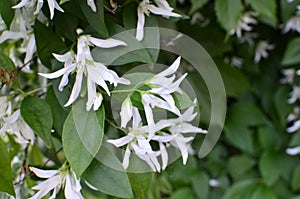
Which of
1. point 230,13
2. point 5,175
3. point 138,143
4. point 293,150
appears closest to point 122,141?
point 138,143

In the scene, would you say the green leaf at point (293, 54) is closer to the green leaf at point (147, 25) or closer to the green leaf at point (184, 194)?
the green leaf at point (184, 194)

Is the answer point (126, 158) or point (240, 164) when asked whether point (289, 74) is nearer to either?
point (240, 164)

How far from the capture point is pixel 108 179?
52 centimetres

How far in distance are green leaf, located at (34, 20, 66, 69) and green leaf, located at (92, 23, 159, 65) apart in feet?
0.20

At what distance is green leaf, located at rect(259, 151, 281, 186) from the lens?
125cm

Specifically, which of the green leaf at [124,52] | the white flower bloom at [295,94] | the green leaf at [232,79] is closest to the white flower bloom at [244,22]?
the green leaf at [232,79]

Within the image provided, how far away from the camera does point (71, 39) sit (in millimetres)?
549

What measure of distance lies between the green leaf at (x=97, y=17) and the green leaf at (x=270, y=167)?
0.85 meters

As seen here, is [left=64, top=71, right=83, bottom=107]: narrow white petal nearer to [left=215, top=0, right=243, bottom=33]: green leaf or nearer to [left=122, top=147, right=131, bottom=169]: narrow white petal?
[left=122, top=147, right=131, bottom=169]: narrow white petal

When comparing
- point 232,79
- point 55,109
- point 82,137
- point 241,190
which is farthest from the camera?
point 241,190

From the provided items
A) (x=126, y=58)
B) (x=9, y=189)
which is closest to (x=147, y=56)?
(x=126, y=58)

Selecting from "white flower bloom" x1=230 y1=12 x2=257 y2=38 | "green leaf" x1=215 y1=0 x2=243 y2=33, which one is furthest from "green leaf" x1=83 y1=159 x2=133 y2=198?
"white flower bloom" x1=230 y1=12 x2=257 y2=38

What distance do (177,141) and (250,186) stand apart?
0.77 metres

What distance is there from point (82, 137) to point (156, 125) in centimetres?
8
